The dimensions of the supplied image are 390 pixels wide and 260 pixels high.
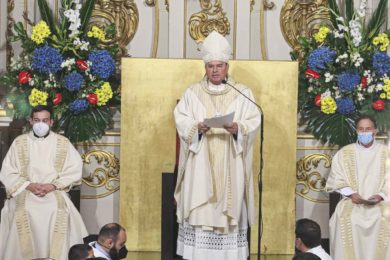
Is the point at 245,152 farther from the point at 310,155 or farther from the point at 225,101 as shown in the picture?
the point at 310,155

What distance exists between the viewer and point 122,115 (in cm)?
1045

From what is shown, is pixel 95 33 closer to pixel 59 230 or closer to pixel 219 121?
pixel 59 230

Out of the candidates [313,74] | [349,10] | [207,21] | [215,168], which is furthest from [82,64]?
[349,10]

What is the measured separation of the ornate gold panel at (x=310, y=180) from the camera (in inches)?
425

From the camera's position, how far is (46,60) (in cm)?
1018

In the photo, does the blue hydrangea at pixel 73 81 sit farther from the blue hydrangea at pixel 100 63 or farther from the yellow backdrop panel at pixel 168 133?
the yellow backdrop panel at pixel 168 133

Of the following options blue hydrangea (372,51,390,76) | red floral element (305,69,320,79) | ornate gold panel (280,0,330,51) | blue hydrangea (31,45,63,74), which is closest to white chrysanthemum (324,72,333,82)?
red floral element (305,69,320,79)

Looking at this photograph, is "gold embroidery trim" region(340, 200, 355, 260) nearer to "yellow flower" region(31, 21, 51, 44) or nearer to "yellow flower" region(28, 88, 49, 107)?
"yellow flower" region(28, 88, 49, 107)

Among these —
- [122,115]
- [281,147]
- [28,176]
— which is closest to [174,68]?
[122,115]

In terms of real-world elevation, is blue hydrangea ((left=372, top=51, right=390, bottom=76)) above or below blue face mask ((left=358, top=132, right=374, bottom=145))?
above

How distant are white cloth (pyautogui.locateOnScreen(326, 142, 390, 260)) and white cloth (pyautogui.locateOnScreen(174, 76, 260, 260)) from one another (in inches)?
35.9

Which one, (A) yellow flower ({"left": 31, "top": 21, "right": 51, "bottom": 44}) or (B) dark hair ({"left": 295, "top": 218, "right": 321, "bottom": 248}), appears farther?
(A) yellow flower ({"left": 31, "top": 21, "right": 51, "bottom": 44})

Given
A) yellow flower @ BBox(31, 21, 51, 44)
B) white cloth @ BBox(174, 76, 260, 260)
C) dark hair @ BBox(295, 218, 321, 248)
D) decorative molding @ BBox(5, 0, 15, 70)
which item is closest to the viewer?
dark hair @ BBox(295, 218, 321, 248)

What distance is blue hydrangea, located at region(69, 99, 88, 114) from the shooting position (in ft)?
33.9
